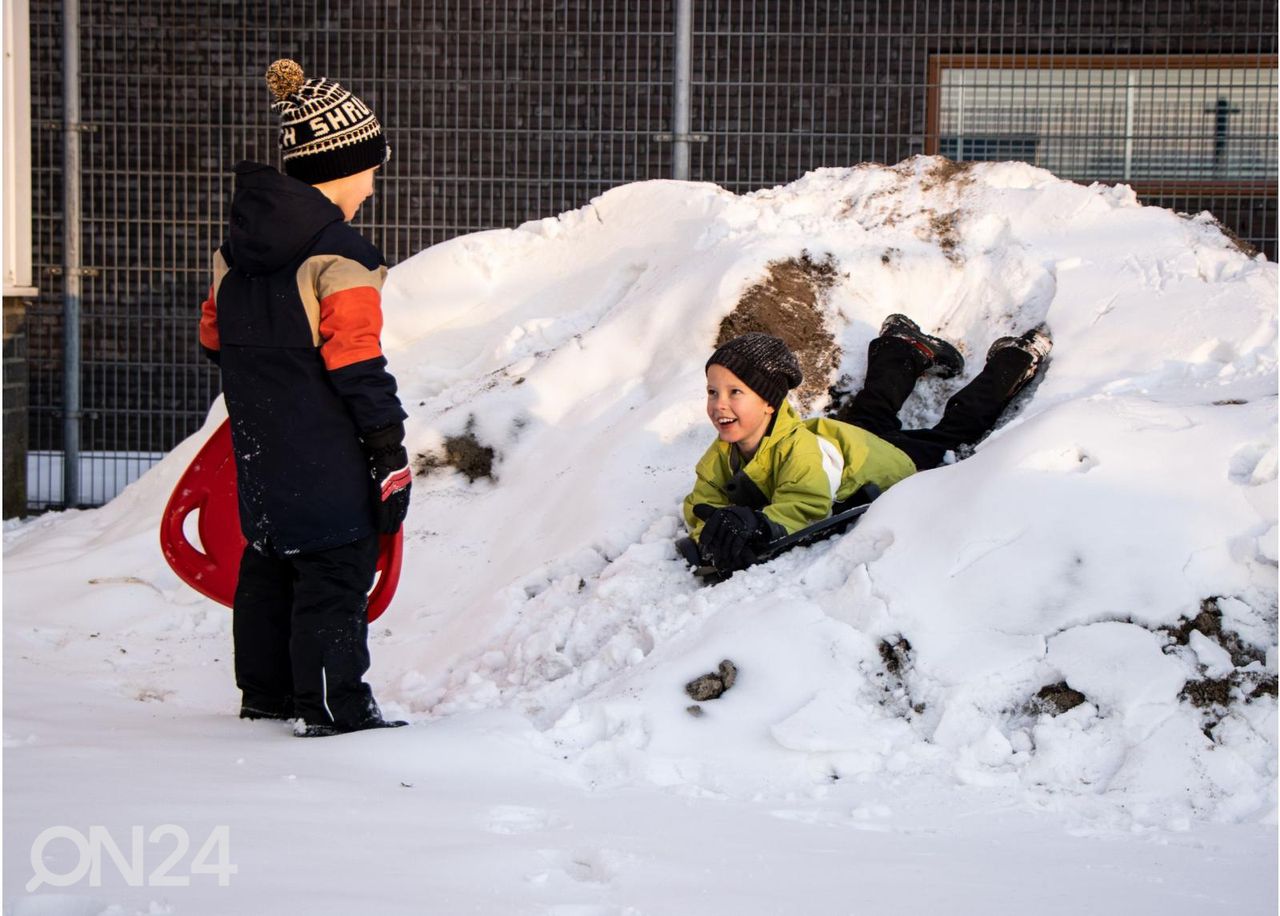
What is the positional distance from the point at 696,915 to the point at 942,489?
1754 mm

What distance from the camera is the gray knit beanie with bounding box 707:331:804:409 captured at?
161 inches

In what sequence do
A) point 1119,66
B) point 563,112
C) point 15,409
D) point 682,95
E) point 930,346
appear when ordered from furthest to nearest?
point 1119,66
point 563,112
point 15,409
point 682,95
point 930,346

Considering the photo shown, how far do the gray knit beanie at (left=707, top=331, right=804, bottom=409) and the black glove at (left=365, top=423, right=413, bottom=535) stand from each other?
108 centimetres

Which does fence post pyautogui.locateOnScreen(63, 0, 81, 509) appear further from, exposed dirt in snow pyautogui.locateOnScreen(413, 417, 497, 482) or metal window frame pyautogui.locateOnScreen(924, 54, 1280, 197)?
metal window frame pyautogui.locateOnScreen(924, 54, 1280, 197)

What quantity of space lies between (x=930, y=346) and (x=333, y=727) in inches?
97.5

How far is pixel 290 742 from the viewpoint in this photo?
3234 mm

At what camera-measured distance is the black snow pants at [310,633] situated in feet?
11.2

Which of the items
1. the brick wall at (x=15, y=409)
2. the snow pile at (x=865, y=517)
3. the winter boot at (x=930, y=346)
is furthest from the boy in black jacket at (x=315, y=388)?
the brick wall at (x=15, y=409)

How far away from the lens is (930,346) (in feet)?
15.9

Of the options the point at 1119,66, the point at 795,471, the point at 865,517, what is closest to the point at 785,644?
the point at 865,517

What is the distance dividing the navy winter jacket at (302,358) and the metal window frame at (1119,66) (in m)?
5.41

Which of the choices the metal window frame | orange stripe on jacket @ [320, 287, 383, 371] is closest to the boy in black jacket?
orange stripe on jacket @ [320, 287, 383, 371]

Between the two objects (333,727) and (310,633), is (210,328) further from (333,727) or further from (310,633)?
(333,727)

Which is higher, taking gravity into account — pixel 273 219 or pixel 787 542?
pixel 273 219
